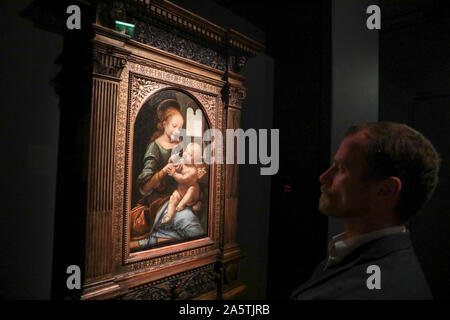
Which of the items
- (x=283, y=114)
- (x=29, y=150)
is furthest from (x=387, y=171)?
(x=29, y=150)

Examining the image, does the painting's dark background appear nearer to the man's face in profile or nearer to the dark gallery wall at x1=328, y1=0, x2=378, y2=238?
the dark gallery wall at x1=328, y1=0, x2=378, y2=238

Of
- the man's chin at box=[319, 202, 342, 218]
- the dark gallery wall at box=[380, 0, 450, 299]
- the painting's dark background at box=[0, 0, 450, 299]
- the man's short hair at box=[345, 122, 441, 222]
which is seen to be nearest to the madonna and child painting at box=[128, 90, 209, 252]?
the painting's dark background at box=[0, 0, 450, 299]

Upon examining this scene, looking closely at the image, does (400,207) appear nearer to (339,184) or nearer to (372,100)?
(339,184)

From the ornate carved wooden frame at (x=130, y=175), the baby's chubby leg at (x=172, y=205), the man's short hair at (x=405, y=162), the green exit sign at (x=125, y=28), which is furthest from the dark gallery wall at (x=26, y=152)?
the man's short hair at (x=405, y=162)

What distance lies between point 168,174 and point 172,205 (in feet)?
0.77

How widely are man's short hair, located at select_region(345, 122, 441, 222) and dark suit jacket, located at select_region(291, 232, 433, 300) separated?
0.52 feet

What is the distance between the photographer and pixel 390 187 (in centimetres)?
110

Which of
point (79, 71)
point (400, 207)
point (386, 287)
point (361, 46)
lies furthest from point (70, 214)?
point (361, 46)

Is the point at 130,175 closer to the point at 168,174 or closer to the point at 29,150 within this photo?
the point at 168,174

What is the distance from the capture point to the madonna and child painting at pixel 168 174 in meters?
1.82

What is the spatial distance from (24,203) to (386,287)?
1699mm

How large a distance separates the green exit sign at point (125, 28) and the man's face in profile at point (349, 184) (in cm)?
142
